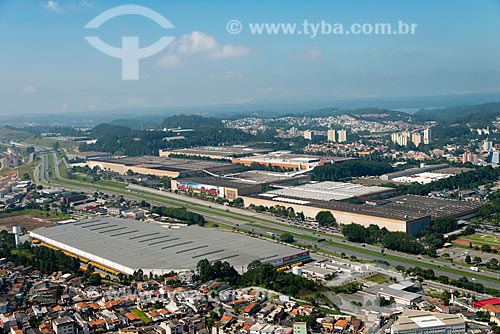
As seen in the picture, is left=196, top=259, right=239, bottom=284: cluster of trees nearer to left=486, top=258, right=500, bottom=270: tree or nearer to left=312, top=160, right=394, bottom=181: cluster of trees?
left=486, top=258, right=500, bottom=270: tree

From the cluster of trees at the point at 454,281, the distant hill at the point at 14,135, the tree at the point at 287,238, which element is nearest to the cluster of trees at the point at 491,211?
the cluster of trees at the point at 454,281

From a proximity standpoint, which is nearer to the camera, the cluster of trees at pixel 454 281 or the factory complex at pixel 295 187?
the cluster of trees at pixel 454 281

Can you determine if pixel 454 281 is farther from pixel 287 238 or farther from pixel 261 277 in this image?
pixel 287 238

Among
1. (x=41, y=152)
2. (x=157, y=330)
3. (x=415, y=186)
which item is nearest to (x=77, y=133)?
(x=41, y=152)

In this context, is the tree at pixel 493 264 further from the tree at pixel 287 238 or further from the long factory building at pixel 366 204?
the tree at pixel 287 238

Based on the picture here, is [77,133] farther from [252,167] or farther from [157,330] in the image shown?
[157,330]

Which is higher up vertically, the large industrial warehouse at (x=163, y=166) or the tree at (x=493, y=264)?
the large industrial warehouse at (x=163, y=166)
